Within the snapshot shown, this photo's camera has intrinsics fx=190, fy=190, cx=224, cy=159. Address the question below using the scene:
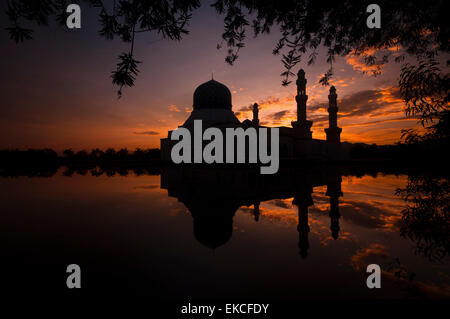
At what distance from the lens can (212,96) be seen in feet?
131

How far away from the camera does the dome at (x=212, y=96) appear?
4009 cm

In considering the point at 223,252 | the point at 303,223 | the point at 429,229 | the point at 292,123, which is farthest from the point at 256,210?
the point at 292,123

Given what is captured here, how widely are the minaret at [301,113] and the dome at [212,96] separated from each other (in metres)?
15.6

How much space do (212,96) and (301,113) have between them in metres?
20.2

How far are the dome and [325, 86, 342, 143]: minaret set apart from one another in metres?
24.9

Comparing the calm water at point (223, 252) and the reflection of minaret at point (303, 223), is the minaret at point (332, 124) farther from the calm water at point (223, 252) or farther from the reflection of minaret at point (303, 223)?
the calm water at point (223, 252)

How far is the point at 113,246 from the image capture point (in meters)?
3.32

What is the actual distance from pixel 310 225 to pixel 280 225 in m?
0.67

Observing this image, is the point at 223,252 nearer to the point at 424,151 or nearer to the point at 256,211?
the point at 256,211

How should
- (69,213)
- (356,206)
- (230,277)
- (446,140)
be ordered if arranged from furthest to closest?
(356,206)
(69,213)
(446,140)
(230,277)

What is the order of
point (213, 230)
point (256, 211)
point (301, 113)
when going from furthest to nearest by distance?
point (301, 113) < point (256, 211) < point (213, 230)
